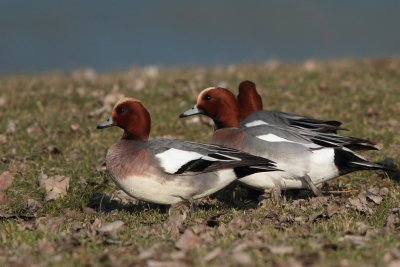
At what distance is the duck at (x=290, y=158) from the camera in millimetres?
7141

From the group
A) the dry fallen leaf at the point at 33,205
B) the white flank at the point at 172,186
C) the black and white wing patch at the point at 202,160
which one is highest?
the black and white wing patch at the point at 202,160

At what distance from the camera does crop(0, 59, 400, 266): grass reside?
448 centimetres

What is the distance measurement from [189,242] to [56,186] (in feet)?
10.2

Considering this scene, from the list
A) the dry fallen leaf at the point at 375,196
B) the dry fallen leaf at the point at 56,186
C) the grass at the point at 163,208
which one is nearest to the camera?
the grass at the point at 163,208

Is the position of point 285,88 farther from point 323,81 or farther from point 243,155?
point 243,155

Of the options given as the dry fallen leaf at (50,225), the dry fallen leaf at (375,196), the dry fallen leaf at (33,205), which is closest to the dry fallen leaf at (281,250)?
the dry fallen leaf at (50,225)

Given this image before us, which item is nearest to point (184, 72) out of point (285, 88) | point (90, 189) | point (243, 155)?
point (285, 88)

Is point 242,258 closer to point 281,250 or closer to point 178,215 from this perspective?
point 281,250

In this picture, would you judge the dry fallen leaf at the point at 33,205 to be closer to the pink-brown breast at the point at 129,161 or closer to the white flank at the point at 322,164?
the pink-brown breast at the point at 129,161

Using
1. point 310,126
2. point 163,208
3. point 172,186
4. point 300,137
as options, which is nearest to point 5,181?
point 163,208

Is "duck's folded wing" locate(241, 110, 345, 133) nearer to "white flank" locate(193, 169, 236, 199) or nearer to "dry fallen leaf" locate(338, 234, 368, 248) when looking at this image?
"white flank" locate(193, 169, 236, 199)

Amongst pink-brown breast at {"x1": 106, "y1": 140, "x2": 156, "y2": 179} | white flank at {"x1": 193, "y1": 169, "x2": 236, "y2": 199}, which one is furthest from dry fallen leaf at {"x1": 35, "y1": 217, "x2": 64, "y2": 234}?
white flank at {"x1": 193, "y1": 169, "x2": 236, "y2": 199}

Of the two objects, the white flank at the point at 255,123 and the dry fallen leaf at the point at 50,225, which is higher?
the white flank at the point at 255,123

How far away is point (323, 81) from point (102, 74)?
17.3 feet
